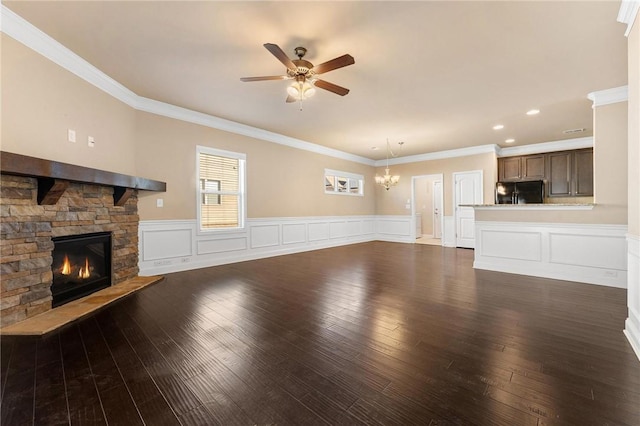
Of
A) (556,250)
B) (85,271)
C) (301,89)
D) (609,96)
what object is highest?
(609,96)

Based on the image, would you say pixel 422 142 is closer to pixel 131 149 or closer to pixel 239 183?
pixel 239 183

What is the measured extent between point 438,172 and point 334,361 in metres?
7.38

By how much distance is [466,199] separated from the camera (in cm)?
739

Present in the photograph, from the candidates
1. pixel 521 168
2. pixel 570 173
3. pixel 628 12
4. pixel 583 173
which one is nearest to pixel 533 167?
pixel 521 168

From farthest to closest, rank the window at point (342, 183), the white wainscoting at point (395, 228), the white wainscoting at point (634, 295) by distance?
the white wainscoting at point (395, 228) < the window at point (342, 183) < the white wainscoting at point (634, 295)

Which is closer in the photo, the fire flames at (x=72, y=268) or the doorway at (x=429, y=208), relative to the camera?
the fire flames at (x=72, y=268)

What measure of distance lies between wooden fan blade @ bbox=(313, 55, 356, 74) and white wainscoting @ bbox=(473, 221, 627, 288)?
390 cm

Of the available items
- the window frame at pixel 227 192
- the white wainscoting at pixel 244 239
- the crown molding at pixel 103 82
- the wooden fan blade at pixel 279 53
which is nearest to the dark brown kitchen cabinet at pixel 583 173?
the white wainscoting at pixel 244 239

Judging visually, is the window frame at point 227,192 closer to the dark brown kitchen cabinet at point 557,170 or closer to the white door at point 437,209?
the dark brown kitchen cabinet at point 557,170

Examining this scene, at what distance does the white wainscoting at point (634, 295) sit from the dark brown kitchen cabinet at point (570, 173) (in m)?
5.67

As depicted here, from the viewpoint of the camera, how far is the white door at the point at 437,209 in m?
10.1

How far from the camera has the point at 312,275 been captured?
13.9 ft

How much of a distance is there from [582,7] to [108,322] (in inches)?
204

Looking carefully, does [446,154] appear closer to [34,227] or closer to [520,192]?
[520,192]
